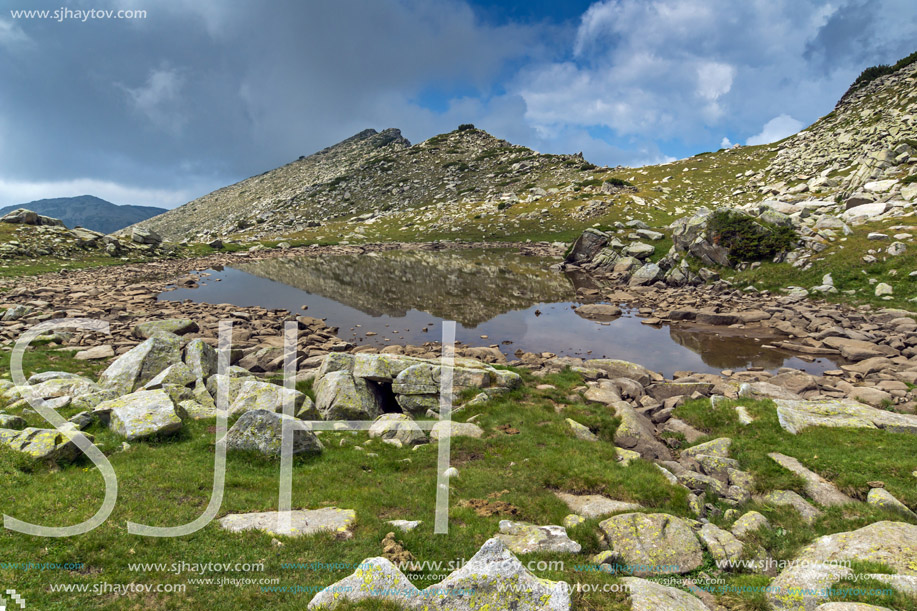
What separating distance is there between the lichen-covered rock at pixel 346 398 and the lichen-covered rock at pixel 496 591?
12.1 meters

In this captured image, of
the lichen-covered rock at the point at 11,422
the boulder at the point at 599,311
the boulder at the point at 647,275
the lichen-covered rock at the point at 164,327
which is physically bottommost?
the lichen-covered rock at the point at 11,422

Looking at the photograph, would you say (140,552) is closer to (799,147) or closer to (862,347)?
(862,347)

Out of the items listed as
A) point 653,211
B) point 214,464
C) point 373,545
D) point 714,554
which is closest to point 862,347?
point 714,554

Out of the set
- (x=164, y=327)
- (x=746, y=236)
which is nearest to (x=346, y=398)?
(x=164, y=327)

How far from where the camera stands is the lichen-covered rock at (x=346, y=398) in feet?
58.7

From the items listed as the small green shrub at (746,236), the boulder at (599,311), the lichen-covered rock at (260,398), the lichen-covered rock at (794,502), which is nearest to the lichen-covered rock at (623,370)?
the lichen-covered rock at (794,502)

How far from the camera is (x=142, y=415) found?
45.4 ft

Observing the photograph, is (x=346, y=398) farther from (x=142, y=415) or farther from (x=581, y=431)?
(x=581, y=431)

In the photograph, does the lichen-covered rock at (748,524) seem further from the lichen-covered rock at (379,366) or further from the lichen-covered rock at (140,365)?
the lichen-covered rock at (140,365)

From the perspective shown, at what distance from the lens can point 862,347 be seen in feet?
83.3

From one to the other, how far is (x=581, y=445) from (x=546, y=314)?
84.2ft

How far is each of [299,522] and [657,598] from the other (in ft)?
26.1

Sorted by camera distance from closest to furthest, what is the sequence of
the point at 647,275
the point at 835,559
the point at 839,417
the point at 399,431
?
the point at 835,559, the point at 839,417, the point at 399,431, the point at 647,275

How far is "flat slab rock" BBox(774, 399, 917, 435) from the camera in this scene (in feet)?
49.8
